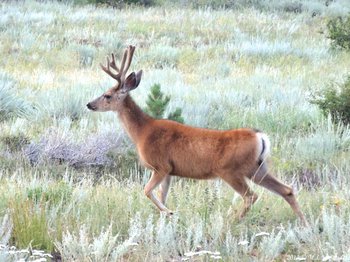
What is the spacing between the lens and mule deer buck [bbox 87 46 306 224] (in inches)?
254

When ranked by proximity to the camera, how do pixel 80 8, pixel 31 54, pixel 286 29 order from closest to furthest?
pixel 31 54, pixel 286 29, pixel 80 8

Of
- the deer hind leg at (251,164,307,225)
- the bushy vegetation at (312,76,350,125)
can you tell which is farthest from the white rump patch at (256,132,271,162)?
the bushy vegetation at (312,76,350,125)

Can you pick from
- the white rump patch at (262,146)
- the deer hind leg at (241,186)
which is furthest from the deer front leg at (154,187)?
the white rump patch at (262,146)

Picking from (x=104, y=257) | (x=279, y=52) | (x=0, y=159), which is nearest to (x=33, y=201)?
(x=104, y=257)

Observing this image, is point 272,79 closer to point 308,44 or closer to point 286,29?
point 308,44

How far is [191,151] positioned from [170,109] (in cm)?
448

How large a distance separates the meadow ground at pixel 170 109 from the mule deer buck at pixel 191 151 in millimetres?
178

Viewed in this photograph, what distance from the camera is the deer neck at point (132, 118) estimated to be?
24.0 feet

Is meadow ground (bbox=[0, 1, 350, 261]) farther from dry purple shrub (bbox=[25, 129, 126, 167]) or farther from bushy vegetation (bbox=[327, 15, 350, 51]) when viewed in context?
bushy vegetation (bbox=[327, 15, 350, 51])

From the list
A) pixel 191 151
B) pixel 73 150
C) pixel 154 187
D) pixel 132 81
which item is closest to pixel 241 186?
pixel 191 151

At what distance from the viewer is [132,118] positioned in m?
7.40

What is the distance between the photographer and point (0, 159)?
8.88 meters

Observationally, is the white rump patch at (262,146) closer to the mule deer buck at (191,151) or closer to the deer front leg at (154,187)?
the mule deer buck at (191,151)

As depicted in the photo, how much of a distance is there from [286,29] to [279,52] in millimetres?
4351
